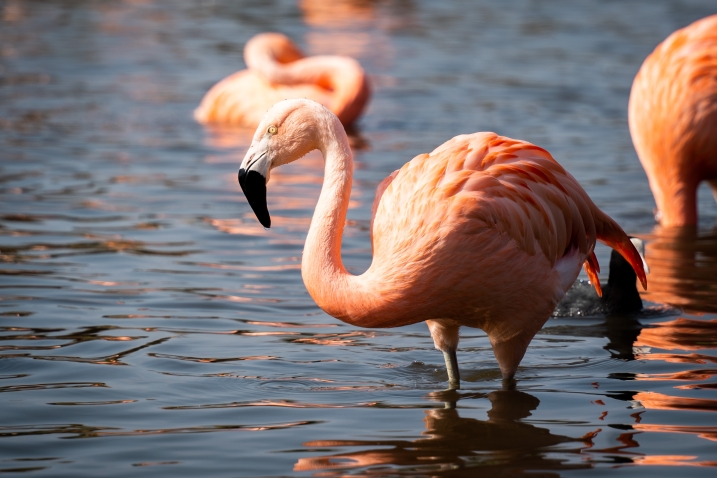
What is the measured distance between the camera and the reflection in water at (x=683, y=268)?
632 cm

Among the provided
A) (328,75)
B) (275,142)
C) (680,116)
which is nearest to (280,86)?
(328,75)

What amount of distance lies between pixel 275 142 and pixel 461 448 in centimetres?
144

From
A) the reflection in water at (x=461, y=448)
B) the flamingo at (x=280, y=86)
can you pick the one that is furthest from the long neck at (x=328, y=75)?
the reflection in water at (x=461, y=448)

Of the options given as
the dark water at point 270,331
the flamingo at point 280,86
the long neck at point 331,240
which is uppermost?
the long neck at point 331,240

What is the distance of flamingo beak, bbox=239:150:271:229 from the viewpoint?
431 cm

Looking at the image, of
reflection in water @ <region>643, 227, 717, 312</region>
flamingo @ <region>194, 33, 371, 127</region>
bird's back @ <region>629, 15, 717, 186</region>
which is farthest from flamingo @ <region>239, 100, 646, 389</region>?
flamingo @ <region>194, 33, 371, 127</region>

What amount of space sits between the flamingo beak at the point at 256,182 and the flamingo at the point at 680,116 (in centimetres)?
382

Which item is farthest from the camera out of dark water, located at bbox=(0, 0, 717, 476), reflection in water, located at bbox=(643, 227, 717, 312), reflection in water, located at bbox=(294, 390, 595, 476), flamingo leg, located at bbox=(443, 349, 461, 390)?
reflection in water, located at bbox=(643, 227, 717, 312)

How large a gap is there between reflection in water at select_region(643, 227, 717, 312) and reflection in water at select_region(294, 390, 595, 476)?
6.89 ft

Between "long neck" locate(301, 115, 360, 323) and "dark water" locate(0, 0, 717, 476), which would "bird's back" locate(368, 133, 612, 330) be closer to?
"long neck" locate(301, 115, 360, 323)

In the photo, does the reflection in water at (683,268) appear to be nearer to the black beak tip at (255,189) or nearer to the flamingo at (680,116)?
the flamingo at (680,116)

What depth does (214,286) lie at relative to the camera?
656 cm

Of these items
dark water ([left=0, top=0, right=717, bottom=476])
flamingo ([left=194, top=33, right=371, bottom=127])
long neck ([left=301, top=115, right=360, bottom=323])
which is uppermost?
long neck ([left=301, top=115, right=360, bottom=323])

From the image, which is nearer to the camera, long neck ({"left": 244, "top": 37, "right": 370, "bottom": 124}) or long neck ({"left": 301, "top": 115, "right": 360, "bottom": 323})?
long neck ({"left": 301, "top": 115, "right": 360, "bottom": 323})
